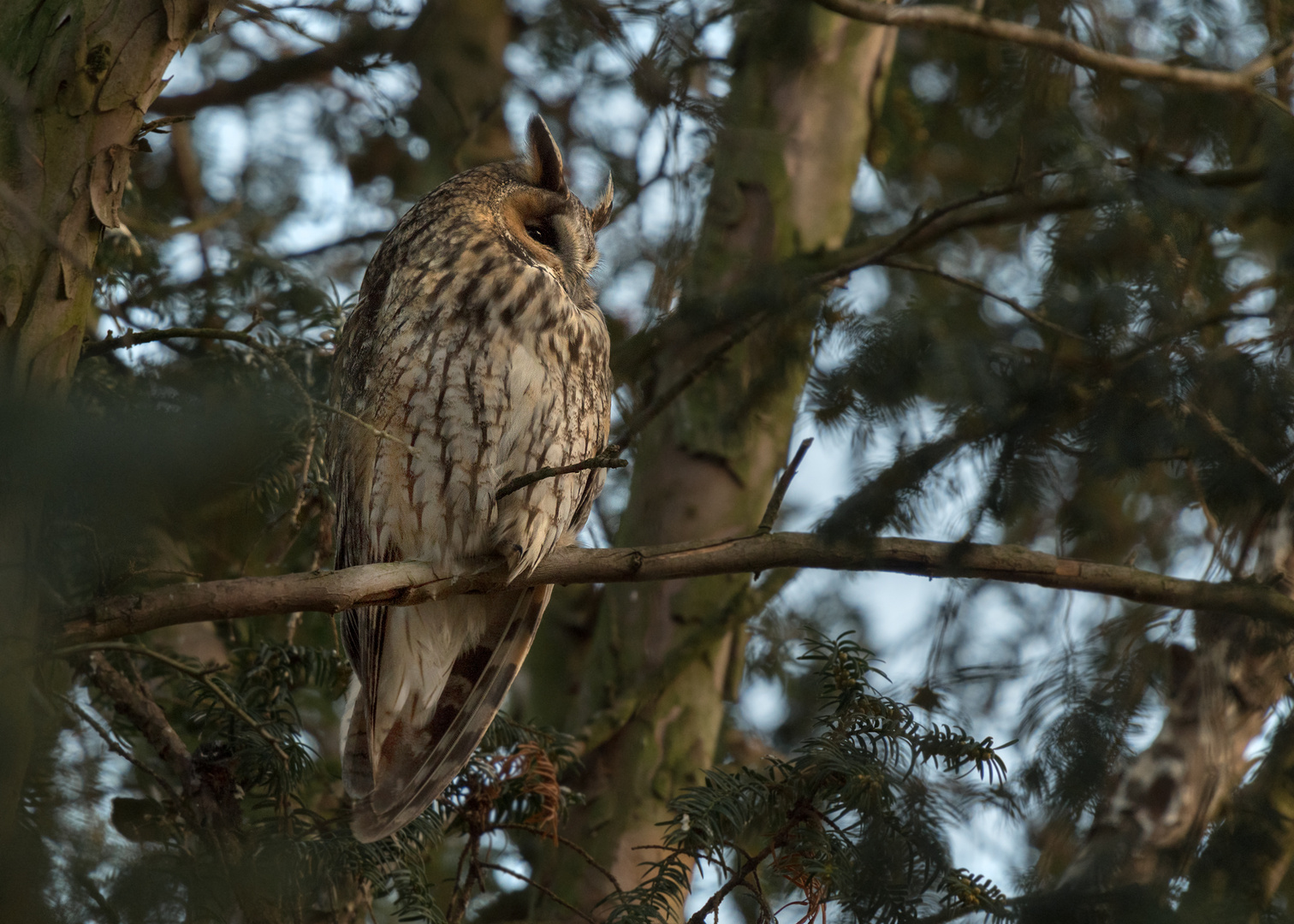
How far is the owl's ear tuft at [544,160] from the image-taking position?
9.42ft

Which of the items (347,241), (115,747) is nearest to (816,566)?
(115,747)

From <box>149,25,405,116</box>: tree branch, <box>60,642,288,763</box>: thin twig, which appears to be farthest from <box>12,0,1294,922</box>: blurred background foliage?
<box>149,25,405,116</box>: tree branch

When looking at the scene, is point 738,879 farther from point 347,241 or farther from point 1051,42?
point 347,241

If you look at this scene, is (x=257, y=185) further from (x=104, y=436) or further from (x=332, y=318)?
(x=104, y=436)

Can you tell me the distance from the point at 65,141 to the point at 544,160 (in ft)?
4.32

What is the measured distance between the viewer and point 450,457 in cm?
233

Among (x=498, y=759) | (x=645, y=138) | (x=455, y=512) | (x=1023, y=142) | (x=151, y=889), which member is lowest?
(x=151, y=889)

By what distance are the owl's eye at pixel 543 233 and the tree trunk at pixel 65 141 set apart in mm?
1078

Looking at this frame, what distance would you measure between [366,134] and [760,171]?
1.86m

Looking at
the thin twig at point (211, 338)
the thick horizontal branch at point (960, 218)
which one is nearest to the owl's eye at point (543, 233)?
the thick horizontal branch at point (960, 218)

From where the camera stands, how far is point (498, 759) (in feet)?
7.71

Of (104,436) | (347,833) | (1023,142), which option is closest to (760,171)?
(1023,142)

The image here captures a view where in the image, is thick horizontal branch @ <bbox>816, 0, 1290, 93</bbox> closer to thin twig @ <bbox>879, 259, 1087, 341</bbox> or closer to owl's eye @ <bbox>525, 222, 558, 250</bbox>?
thin twig @ <bbox>879, 259, 1087, 341</bbox>

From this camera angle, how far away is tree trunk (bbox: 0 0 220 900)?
1727 millimetres
